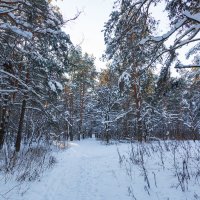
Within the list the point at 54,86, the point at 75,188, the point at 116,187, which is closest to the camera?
the point at 116,187

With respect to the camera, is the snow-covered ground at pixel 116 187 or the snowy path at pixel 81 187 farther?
the snowy path at pixel 81 187

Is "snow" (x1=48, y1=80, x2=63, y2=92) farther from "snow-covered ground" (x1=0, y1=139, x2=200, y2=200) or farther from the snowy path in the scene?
"snow-covered ground" (x1=0, y1=139, x2=200, y2=200)

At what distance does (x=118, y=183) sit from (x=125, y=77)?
10.2 feet

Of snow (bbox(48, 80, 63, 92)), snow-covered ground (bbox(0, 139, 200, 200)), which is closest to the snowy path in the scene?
snow-covered ground (bbox(0, 139, 200, 200))

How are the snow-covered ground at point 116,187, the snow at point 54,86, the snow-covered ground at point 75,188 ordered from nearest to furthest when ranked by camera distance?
the snow-covered ground at point 116,187 → the snow-covered ground at point 75,188 → the snow at point 54,86

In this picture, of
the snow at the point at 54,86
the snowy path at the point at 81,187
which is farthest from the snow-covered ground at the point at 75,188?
the snow at the point at 54,86

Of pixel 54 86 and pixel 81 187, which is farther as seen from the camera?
pixel 54 86

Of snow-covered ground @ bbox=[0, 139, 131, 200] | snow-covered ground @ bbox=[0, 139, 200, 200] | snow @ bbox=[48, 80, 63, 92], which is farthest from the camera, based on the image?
snow @ bbox=[48, 80, 63, 92]

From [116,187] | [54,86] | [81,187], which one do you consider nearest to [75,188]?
[81,187]

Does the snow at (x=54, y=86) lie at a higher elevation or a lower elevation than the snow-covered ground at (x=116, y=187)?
higher

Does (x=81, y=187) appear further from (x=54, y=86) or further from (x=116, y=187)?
(x=54, y=86)

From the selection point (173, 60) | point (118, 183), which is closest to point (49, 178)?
point (118, 183)

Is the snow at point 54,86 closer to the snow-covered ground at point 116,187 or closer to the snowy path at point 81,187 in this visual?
the snowy path at point 81,187

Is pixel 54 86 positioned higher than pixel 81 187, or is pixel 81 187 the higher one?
pixel 54 86
